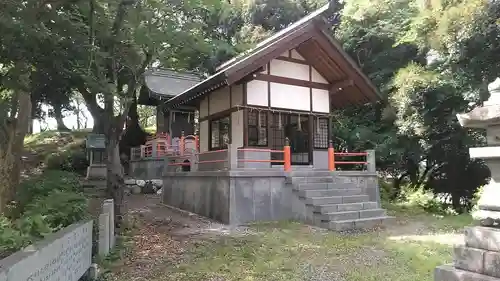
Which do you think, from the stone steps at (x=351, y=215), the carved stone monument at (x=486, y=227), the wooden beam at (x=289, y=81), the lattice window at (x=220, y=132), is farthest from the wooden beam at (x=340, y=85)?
the carved stone monument at (x=486, y=227)

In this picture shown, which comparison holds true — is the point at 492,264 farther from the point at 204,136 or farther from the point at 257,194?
the point at 204,136

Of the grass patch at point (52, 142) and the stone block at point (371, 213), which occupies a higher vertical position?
the grass patch at point (52, 142)

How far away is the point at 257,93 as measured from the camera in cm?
1324

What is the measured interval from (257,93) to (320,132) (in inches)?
129

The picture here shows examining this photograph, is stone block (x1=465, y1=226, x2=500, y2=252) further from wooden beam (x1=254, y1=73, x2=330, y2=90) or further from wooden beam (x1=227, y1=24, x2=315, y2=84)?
wooden beam (x1=254, y1=73, x2=330, y2=90)

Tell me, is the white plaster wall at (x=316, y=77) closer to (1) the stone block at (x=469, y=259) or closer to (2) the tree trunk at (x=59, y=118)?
(1) the stone block at (x=469, y=259)

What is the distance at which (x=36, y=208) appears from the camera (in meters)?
6.62

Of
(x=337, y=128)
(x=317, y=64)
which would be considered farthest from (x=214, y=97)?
(x=337, y=128)

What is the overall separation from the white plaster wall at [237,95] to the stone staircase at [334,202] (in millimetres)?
3259

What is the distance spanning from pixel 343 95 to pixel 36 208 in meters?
12.3

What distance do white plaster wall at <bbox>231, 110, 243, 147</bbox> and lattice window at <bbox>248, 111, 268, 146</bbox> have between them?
16.7 inches

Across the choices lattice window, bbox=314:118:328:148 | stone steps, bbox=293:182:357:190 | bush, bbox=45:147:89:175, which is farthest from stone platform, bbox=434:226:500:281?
bush, bbox=45:147:89:175

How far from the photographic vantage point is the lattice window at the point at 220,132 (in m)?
14.1

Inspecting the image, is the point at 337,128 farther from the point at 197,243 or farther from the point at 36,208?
the point at 36,208
